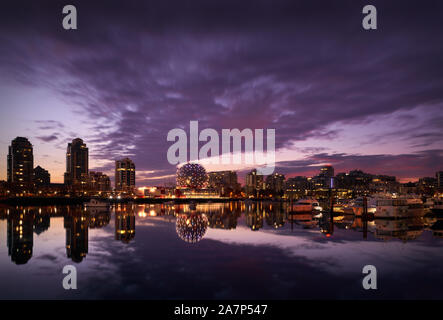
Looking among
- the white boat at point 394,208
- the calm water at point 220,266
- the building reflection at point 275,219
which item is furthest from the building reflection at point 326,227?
the white boat at point 394,208

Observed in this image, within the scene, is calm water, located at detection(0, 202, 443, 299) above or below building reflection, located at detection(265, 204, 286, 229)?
above

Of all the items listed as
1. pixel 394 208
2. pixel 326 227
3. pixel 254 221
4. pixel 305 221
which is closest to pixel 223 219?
pixel 254 221

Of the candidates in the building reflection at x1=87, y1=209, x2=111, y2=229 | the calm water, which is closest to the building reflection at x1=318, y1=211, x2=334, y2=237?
the calm water

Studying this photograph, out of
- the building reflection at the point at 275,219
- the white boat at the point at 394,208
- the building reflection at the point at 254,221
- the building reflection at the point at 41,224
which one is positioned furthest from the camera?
the white boat at the point at 394,208

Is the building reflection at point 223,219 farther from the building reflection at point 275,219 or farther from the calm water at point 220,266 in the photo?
the calm water at point 220,266

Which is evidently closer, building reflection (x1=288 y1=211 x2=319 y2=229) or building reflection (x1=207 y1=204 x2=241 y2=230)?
building reflection (x1=207 y1=204 x2=241 y2=230)

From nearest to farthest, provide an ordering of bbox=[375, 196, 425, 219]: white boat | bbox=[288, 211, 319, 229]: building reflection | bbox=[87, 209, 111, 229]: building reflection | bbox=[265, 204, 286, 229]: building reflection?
bbox=[87, 209, 111, 229]: building reflection < bbox=[288, 211, 319, 229]: building reflection < bbox=[265, 204, 286, 229]: building reflection < bbox=[375, 196, 425, 219]: white boat

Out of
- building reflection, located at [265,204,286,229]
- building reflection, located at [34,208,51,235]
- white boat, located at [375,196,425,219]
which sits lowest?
building reflection, located at [265,204,286,229]

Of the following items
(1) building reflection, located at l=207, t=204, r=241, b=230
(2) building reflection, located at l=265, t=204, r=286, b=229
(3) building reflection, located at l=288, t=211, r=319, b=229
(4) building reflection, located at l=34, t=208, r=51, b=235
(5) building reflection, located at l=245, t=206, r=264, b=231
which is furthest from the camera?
(2) building reflection, located at l=265, t=204, r=286, b=229

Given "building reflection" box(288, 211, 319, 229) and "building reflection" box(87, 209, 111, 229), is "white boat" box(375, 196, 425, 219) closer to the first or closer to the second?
"building reflection" box(288, 211, 319, 229)

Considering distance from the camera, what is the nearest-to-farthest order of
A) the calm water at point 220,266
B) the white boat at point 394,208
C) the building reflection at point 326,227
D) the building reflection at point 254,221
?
the calm water at point 220,266, the building reflection at point 326,227, the building reflection at point 254,221, the white boat at point 394,208

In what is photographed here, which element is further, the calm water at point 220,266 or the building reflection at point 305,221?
the building reflection at point 305,221

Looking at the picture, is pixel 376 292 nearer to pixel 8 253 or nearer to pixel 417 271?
pixel 417 271

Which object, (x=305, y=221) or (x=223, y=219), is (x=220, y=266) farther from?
(x=223, y=219)
